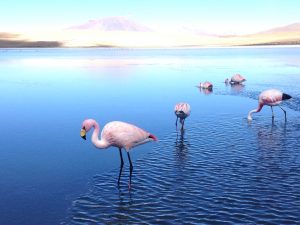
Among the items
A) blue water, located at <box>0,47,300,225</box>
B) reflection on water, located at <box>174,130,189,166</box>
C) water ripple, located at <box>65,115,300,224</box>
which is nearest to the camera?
water ripple, located at <box>65,115,300,224</box>

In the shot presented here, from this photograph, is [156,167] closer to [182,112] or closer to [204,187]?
[204,187]

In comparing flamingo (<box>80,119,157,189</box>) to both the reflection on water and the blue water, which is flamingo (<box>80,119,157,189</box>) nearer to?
the blue water

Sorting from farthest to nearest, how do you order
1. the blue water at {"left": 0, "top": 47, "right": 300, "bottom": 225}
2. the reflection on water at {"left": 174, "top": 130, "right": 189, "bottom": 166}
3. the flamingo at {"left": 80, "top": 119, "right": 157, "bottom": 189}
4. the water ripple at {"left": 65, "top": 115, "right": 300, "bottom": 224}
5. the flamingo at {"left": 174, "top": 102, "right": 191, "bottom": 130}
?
the flamingo at {"left": 174, "top": 102, "right": 191, "bottom": 130} < the reflection on water at {"left": 174, "top": 130, "right": 189, "bottom": 166} < the flamingo at {"left": 80, "top": 119, "right": 157, "bottom": 189} < the blue water at {"left": 0, "top": 47, "right": 300, "bottom": 225} < the water ripple at {"left": 65, "top": 115, "right": 300, "bottom": 224}

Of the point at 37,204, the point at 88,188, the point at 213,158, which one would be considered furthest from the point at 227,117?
the point at 37,204

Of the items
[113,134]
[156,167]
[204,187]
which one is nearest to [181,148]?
[156,167]

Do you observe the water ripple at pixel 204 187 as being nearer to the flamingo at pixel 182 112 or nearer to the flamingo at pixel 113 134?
the flamingo at pixel 113 134

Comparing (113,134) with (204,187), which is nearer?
(204,187)

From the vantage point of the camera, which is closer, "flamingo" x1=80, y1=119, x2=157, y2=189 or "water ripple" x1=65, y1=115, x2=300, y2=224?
"water ripple" x1=65, y1=115, x2=300, y2=224

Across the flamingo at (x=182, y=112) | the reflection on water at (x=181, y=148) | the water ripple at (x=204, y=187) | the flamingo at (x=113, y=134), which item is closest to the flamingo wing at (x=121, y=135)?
the flamingo at (x=113, y=134)

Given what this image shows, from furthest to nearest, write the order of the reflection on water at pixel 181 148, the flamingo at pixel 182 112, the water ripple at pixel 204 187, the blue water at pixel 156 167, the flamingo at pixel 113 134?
the flamingo at pixel 182 112
the reflection on water at pixel 181 148
the flamingo at pixel 113 134
the blue water at pixel 156 167
the water ripple at pixel 204 187

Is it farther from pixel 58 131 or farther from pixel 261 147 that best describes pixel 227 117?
pixel 58 131

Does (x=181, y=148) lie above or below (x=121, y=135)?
below

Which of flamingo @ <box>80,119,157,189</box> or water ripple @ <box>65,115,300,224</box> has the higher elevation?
flamingo @ <box>80,119,157,189</box>

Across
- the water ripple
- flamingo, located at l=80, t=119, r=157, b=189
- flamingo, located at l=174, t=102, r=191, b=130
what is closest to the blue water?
the water ripple
